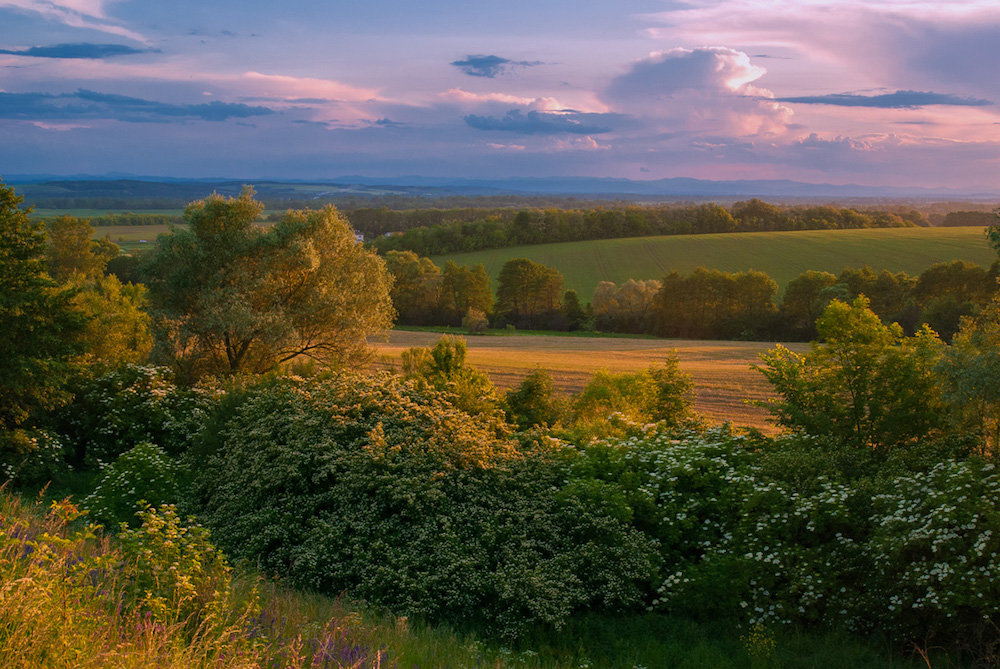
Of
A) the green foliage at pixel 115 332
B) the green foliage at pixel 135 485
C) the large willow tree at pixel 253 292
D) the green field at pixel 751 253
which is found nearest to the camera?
the green foliage at pixel 135 485

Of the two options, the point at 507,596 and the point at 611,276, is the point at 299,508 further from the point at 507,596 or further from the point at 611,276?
the point at 611,276

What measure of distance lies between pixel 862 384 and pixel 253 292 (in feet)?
62.4

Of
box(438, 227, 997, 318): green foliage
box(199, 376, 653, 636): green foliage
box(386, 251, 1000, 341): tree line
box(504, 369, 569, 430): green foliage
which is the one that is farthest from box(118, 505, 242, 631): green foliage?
box(438, 227, 997, 318): green foliage

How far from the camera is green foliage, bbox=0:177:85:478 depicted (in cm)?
1753

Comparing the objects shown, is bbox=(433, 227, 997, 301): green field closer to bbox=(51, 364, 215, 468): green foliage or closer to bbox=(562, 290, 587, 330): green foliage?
bbox=(562, 290, 587, 330): green foliage

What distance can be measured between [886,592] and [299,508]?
9.58 meters

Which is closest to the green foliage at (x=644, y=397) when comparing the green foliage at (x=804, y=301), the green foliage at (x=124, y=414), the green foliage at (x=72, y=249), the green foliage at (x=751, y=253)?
the green foliage at (x=124, y=414)

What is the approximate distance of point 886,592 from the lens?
34.3 feet

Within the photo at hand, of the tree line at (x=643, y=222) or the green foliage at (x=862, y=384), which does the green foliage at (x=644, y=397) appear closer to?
the green foliage at (x=862, y=384)

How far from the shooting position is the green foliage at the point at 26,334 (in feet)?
57.5

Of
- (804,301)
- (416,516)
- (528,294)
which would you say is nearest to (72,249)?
(528,294)

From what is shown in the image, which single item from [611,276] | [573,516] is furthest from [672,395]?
[611,276]

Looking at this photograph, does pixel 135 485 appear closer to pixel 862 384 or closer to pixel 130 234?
pixel 862 384

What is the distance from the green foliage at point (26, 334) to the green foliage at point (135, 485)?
11.4ft
